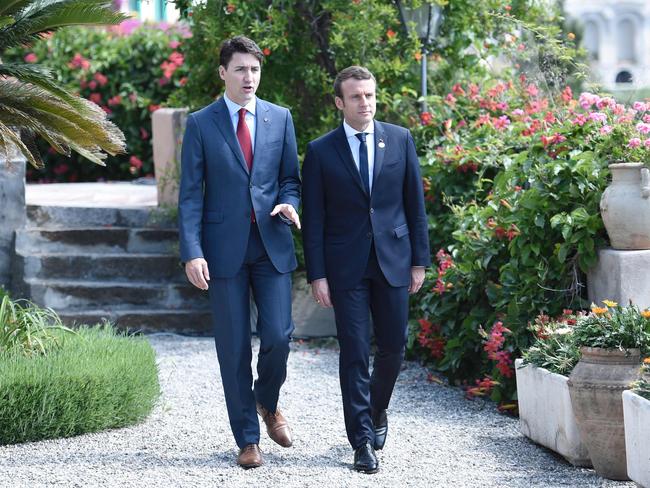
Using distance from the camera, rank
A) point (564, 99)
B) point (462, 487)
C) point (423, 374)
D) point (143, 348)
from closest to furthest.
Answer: point (462, 487)
point (143, 348)
point (423, 374)
point (564, 99)

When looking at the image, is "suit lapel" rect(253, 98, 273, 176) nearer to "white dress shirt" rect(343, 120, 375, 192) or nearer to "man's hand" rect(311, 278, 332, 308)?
"white dress shirt" rect(343, 120, 375, 192)

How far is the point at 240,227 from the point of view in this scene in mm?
5184

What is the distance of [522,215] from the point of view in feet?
21.5

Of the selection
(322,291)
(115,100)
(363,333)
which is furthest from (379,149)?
(115,100)

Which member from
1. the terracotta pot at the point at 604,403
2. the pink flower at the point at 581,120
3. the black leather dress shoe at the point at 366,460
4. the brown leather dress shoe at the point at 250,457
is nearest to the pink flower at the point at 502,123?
the pink flower at the point at 581,120

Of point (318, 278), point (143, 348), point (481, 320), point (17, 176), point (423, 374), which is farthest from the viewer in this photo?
point (17, 176)

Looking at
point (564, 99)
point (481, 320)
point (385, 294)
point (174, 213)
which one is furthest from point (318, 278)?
point (174, 213)

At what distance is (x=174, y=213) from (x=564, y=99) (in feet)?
10.5

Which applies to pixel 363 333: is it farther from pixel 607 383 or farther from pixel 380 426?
pixel 607 383

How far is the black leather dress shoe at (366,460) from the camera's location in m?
5.07

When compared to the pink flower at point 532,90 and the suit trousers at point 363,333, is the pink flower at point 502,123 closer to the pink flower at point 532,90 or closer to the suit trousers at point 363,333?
the pink flower at point 532,90

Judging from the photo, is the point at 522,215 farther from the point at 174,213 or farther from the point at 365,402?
the point at 174,213

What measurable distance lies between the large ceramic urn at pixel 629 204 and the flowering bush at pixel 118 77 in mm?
8136

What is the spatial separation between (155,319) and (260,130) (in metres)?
3.86
